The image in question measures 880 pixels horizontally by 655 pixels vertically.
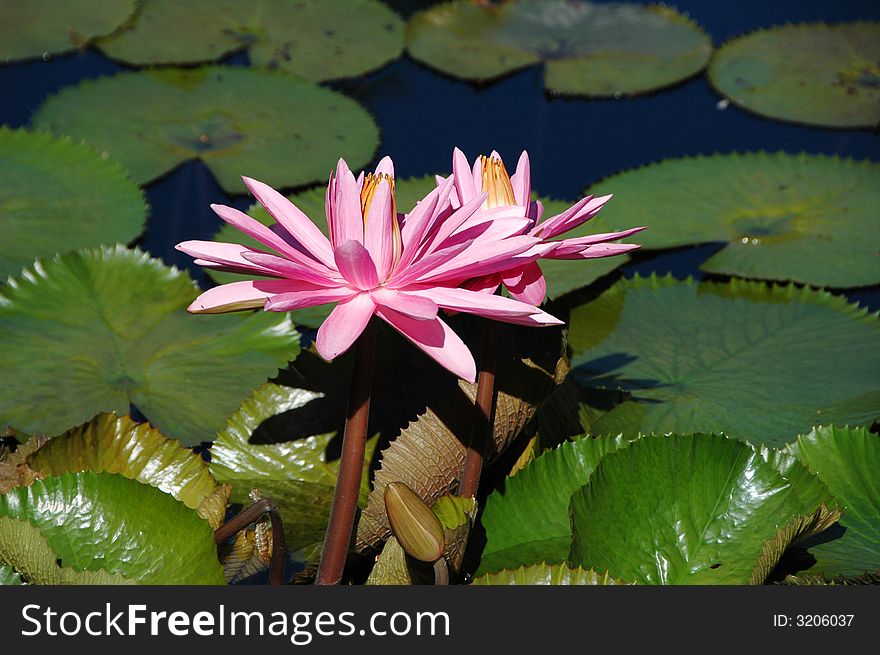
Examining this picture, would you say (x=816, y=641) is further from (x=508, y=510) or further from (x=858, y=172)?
(x=858, y=172)

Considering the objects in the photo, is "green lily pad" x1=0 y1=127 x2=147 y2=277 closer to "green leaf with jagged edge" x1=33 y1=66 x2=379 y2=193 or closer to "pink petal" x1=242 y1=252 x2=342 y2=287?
"green leaf with jagged edge" x1=33 y1=66 x2=379 y2=193

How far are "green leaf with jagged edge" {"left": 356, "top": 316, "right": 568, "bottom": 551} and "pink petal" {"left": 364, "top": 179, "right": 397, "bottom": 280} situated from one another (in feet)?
0.90

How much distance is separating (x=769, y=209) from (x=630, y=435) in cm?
110

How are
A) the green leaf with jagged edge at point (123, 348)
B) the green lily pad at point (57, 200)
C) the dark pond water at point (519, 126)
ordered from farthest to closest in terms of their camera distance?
the dark pond water at point (519, 126)
the green lily pad at point (57, 200)
the green leaf with jagged edge at point (123, 348)

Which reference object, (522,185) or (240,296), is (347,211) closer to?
(240,296)

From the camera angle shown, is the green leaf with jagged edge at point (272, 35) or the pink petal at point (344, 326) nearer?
the pink petal at point (344, 326)

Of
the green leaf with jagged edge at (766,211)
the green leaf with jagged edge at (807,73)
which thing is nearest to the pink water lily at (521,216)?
the green leaf with jagged edge at (766,211)

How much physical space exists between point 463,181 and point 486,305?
235 millimetres

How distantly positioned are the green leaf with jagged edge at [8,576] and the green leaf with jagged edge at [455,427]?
40 centimetres

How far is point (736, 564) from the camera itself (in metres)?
1.04

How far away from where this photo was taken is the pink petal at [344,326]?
0.83m

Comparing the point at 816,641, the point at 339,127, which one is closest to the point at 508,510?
the point at 816,641

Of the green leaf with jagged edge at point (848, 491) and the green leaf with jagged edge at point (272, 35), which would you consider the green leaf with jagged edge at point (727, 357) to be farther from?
the green leaf with jagged edge at point (272, 35)

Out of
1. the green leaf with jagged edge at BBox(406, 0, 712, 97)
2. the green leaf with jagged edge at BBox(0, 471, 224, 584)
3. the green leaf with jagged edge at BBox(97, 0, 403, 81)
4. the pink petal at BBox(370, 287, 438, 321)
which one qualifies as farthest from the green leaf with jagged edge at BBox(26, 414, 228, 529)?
the green leaf with jagged edge at BBox(406, 0, 712, 97)
